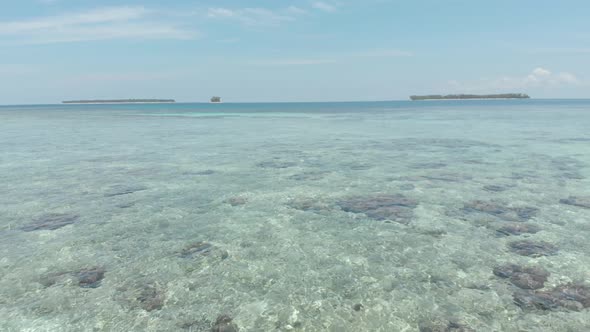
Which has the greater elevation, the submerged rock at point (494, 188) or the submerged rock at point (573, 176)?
the submerged rock at point (573, 176)

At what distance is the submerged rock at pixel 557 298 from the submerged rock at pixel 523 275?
34 cm

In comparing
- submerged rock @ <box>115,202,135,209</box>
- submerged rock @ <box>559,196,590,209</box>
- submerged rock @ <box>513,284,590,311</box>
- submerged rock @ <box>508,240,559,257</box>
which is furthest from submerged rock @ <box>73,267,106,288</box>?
submerged rock @ <box>559,196,590,209</box>

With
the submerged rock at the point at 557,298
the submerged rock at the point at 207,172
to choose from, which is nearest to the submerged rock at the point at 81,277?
the submerged rock at the point at 557,298

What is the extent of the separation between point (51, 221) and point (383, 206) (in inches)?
544

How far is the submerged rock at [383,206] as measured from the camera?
14812mm

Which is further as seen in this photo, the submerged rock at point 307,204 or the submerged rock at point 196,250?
the submerged rock at point 307,204

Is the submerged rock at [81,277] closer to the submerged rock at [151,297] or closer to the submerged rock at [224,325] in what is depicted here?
the submerged rock at [151,297]

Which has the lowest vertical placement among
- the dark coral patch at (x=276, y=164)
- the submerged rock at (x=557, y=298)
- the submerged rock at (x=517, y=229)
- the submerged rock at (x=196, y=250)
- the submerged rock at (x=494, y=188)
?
the submerged rock at (x=557, y=298)

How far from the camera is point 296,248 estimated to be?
11938 millimetres

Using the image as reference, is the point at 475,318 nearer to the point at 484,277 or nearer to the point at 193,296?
the point at 484,277

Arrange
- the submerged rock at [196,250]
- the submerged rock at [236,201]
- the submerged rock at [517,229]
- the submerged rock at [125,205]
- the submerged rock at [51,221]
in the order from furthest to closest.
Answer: the submerged rock at [236,201], the submerged rock at [125,205], the submerged rock at [51,221], the submerged rock at [517,229], the submerged rock at [196,250]

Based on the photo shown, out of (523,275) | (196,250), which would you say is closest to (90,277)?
(196,250)

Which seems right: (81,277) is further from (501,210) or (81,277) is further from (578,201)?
(578,201)

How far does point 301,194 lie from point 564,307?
11541 millimetres
